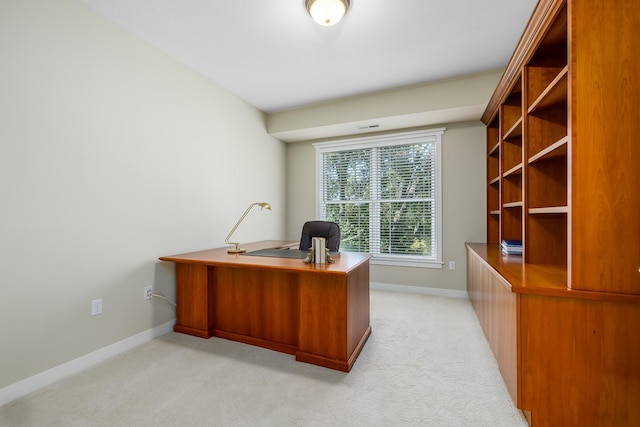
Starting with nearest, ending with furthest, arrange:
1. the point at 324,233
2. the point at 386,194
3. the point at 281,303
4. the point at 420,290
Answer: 1. the point at 281,303
2. the point at 324,233
3. the point at 420,290
4. the point at 386,194

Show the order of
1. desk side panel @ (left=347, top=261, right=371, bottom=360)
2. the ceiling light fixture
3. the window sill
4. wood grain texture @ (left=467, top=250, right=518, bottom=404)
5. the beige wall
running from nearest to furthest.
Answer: wood grain texture @ (left=467, top=250, right=518, bottom=404)
the ceiling light fixture
desk side panel @ (left=347, top=261, right=371, bottom=360)
the beige wall
the window sill

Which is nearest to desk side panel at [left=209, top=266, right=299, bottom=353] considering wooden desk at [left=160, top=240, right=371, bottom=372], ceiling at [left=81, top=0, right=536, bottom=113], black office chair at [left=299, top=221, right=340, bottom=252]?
wooden desk at [left=160, top=240, right=371, bottom=372]

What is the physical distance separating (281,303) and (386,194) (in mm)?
2452

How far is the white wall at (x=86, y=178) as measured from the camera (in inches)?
68.2

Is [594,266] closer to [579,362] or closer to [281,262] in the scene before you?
[579,362]

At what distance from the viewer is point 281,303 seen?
92.7 inches

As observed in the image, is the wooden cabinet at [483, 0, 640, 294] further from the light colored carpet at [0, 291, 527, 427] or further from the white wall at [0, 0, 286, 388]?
the white wall at [0, 0, 286, 388]

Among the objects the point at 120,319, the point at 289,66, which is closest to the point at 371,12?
the point at 289,66

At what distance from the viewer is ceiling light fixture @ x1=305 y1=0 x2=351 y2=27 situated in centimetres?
196

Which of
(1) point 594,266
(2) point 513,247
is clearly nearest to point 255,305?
(1) point 594,266

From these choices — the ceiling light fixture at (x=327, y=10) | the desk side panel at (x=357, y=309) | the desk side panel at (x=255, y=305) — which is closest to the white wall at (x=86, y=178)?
the desk side panel at (x=255, y=305)

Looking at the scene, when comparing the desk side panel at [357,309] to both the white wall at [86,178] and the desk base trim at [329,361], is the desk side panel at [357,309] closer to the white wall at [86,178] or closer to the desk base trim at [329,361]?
the desk base trim at [329,361]

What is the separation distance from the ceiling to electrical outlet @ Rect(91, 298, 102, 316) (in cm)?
223

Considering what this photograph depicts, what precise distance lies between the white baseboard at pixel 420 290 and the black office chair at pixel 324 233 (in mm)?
1516
